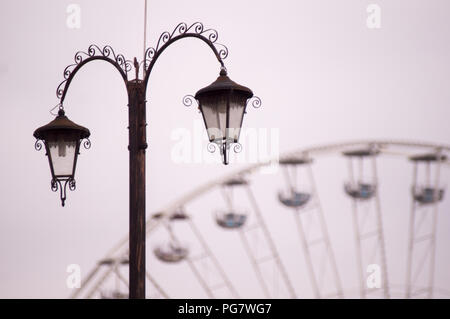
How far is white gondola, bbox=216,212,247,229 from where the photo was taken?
3450 centimetres

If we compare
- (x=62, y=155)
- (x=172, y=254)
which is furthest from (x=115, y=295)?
(x=62, y=155)

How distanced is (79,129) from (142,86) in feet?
3.09

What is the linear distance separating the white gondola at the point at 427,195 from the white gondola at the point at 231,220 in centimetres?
792

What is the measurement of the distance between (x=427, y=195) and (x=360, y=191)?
287 centimetres

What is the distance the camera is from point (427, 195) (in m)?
32.0

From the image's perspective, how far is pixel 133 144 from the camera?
26.2 ft

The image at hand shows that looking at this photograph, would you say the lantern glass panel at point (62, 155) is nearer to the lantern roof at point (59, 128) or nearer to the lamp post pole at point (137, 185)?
the lantern roof at point (59, 128)

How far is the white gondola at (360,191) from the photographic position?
3209 centimetres

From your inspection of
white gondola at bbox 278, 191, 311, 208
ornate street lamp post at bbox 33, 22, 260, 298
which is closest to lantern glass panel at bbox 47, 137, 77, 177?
ornate street lamp post at bbox 33, 22, 260, 298

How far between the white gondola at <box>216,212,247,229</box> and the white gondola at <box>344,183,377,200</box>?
17.3 feet

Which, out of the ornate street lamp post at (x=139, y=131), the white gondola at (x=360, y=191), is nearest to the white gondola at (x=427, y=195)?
the white gondola at (x=360, y=191)
